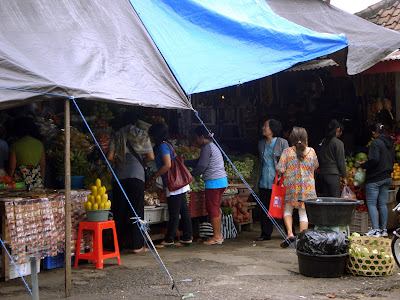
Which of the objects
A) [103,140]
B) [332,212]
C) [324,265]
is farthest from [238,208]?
[324,265]

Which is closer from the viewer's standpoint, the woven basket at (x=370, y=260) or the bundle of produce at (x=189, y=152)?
the woven basket at (x=370, y=260)

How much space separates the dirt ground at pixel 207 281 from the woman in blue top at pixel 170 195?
1.96ft

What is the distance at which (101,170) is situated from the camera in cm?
872

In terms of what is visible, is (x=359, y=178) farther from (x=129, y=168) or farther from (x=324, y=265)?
(x=129, y=168)

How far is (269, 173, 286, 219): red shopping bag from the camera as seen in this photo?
8531 millimetres

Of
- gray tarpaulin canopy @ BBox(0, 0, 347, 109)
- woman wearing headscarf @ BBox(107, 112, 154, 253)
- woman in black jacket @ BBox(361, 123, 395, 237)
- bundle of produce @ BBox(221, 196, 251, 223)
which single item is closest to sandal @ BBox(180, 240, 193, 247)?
woman wearing headscarf @ BBox(107, 112, 154, 253)

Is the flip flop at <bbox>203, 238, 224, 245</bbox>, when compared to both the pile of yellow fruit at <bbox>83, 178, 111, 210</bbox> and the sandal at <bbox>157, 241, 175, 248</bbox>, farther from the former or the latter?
the pile of yellow fruit at <bbox>83, 178, 111, 210</bbox>

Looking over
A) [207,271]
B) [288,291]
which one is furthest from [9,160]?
[288,291]

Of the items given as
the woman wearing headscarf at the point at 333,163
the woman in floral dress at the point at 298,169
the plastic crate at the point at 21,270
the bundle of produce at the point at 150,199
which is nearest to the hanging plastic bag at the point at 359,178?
the woman wearing headscarf at the point at 333,163

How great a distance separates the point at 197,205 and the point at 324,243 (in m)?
3.49

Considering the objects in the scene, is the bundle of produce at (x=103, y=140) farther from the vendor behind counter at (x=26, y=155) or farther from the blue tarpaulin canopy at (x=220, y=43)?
the blue tarpaulin canopy at (x=220, y=43)

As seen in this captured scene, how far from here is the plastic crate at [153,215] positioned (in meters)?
8.84

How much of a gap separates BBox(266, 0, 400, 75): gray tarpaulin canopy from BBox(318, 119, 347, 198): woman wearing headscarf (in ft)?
4.02

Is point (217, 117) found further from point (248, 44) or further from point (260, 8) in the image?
point (248, 44)
